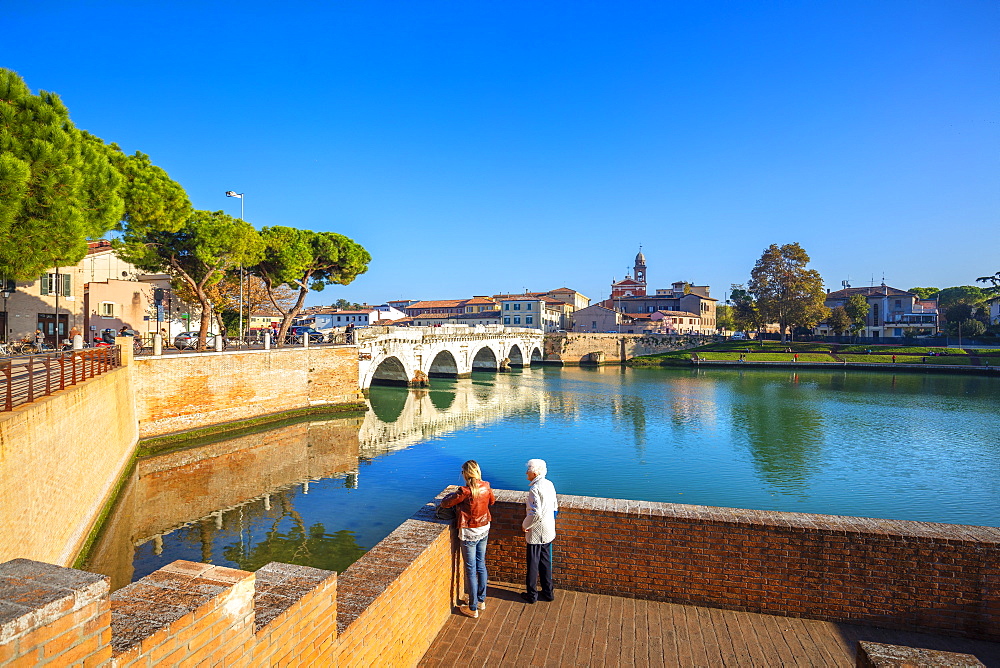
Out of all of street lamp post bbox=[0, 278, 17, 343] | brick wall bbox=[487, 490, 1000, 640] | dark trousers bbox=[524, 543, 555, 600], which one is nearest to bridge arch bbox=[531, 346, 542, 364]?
street lamp post bbox=[0, 278, 17, 343]

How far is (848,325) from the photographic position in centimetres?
8444

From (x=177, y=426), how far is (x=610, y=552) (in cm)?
2305

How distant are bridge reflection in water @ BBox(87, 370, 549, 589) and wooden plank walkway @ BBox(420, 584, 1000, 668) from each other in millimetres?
7990

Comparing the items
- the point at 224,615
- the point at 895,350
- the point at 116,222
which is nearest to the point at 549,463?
the point at 116,222

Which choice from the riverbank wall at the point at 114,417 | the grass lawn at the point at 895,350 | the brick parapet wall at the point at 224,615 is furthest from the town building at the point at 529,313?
the brick parapet wall at the point at 224,615

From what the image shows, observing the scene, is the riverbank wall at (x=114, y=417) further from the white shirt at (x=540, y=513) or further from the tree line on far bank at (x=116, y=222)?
the white shirt at (x=540, y=513)

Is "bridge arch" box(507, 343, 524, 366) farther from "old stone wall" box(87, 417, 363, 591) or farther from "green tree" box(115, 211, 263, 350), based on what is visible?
"old stone wall" box(87, 417, 363, 591)

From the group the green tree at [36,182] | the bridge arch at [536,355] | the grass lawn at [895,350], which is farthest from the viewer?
the bridge arch at [536,355]

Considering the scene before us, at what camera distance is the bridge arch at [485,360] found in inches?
2507

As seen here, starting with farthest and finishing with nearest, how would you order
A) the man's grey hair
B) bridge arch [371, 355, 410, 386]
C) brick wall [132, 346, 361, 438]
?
bridge arch [371, 355, 410, 386], brick wall [132, 346, 361, 438], the man's grey hair

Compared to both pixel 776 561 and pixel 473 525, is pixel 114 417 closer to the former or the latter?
pixel 473 525

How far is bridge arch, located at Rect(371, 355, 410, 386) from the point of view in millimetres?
45253

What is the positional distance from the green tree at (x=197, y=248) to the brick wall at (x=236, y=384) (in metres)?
2.94

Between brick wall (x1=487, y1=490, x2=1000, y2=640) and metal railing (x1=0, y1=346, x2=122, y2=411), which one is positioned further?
metal railing (x1=0, y1=346, x2=122, y2=411)
